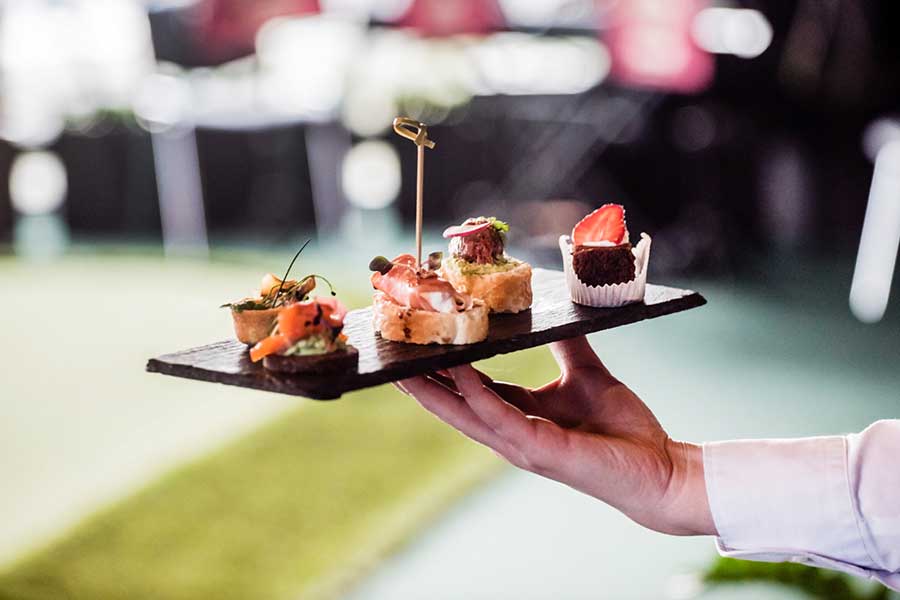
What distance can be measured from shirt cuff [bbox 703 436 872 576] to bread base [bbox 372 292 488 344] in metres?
0.43

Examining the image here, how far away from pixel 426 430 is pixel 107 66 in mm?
5740

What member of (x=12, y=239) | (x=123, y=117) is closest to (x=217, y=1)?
(x=123, y=117)

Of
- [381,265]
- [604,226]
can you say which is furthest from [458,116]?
[381,265]

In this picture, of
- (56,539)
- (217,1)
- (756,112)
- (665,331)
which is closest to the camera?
(56,539)

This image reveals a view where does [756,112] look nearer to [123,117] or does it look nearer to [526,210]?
[526,210]

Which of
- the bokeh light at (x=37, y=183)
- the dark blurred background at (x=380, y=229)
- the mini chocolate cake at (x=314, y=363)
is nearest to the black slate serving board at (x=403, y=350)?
the mini chocolate cake at (x=314, y=363)

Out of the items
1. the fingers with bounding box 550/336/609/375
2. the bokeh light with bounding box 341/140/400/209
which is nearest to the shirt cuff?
the fingers with bounding box 550/336/609/375

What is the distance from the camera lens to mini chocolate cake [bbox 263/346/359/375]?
162 cm

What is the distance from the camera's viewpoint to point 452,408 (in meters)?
1.80

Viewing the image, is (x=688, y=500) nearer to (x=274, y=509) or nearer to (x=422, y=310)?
(x=422, y=310)

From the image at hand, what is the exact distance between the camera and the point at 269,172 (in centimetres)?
1048

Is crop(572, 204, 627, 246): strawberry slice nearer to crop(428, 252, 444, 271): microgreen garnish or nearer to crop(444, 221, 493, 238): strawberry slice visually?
crop(444, 221, 493, 238): strawberry slice

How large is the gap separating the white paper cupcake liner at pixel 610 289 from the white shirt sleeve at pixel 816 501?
42 centimetres

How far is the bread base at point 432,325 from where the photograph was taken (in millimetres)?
1854
